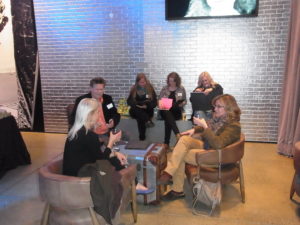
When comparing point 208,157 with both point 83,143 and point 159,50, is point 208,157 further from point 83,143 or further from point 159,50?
point 159,50

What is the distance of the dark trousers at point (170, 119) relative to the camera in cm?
475

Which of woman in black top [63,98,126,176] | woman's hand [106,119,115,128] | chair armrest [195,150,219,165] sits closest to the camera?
woman in black top [63,98,126,176]

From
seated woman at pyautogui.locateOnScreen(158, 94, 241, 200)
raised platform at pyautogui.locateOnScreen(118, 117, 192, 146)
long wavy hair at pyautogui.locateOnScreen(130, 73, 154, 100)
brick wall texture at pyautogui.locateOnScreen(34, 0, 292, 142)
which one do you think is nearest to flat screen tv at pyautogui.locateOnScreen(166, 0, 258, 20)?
brick wall texture at pyautogui.locateOnScreen(34, 0, 292, 142)

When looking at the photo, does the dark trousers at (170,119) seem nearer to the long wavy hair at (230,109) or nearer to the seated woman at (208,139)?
the seated woman at (208,139)

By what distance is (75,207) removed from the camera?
6.82ft

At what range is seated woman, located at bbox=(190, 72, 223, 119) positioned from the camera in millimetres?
4609

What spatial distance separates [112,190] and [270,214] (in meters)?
1.63

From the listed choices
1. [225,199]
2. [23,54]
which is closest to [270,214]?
[225,199]

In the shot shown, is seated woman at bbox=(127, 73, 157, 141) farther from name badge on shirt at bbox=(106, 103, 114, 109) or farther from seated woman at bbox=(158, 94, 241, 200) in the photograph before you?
seated woman at bbox=(158, 94, 241, 200)

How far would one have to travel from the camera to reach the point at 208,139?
112 inches

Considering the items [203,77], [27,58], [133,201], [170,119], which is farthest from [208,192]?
[27,58]

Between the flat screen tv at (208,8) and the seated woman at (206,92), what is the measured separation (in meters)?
1.02

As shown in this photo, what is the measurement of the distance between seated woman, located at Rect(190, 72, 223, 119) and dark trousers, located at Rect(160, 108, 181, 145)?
30cm

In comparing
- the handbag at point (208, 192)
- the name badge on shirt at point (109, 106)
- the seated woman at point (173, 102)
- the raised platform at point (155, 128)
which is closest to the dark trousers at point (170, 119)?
the seated woman at point (173, 102)
